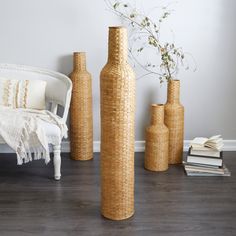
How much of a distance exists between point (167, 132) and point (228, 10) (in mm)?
1174

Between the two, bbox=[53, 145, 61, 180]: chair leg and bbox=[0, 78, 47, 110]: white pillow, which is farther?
bbox=[0, 78, 47, 110]: white pillow

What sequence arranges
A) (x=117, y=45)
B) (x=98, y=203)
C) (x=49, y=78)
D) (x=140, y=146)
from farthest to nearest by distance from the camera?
(x=140, y=146)
(x=49, y=78)
(x=98, y=203)
(x=117, y=45)

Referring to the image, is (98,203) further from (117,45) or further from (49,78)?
(49,78)

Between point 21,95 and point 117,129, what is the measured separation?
124 centimetres

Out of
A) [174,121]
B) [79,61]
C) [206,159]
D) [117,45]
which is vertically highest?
[117,45]

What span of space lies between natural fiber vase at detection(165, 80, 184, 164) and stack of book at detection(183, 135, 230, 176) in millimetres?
200

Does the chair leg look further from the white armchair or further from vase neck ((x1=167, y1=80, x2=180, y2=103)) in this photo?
vase neck ((x1=167, y1=80, x2=180, y2=103))

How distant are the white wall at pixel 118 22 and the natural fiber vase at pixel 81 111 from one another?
0.19 meters

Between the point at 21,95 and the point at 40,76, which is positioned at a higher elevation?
the point at 40,76

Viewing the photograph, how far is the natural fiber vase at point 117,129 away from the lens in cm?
199

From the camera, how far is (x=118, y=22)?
10.3 feet

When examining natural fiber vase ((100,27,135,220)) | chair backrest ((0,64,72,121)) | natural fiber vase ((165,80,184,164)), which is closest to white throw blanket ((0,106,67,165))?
chair backrest ((0,64,72,121))

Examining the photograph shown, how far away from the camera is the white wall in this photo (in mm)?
3102

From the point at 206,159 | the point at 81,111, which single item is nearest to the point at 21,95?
the point at 81,111
